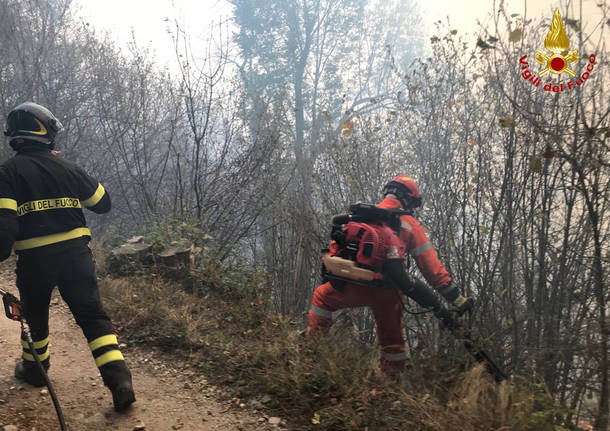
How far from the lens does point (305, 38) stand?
17000 mm

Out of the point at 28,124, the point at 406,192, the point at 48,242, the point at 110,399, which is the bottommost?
the point at 110,399

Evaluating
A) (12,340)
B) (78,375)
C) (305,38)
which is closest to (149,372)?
(78,375)

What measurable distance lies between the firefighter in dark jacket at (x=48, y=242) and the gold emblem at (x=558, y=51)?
12.8ft

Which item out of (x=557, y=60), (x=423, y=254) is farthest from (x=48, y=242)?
(x=557, y=60)

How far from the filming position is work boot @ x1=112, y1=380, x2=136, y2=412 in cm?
265

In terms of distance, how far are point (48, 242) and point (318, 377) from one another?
206 cm

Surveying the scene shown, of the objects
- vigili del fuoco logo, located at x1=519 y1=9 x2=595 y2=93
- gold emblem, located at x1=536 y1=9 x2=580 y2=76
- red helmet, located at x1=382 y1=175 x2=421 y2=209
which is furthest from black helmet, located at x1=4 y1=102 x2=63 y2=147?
gold emblem, located at x1=536 y1=9 x2=580 y2=76

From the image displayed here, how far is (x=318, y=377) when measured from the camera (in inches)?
116

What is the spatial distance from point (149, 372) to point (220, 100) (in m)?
5.71

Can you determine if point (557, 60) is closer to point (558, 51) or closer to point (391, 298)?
point (558, 51)

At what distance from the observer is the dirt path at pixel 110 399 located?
2.64m

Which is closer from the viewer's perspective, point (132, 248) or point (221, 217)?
point (132, 248)

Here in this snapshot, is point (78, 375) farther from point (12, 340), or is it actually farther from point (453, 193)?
point (453, 193)

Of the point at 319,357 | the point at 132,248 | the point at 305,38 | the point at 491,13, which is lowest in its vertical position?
the point at 319,357
